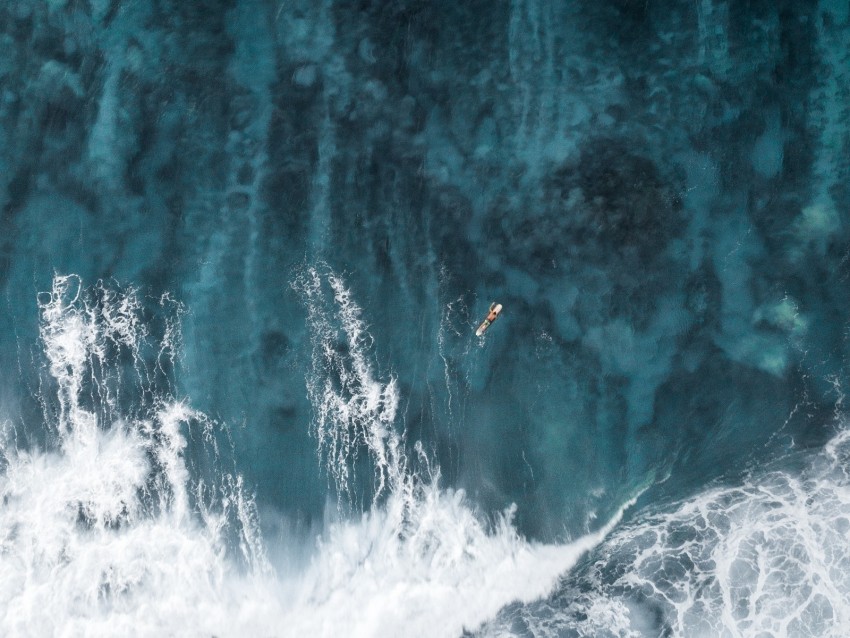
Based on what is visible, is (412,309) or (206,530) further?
(206,530)

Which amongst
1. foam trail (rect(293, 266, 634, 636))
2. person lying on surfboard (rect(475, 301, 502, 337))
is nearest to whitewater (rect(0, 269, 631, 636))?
foam trail (rect(293, 266, 634, 636))

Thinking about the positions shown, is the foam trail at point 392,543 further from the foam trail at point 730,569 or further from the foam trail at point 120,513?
the foam trail at point 120,513

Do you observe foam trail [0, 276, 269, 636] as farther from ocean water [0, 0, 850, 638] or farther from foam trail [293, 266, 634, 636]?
foam trail [293, 266, 634, 636]

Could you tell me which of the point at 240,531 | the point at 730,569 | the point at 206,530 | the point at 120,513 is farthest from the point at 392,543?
the point at 730,569

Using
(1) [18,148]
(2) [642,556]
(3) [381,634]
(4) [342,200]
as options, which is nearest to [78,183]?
(1) [18,148]

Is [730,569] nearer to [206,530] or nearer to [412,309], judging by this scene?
[412,309]

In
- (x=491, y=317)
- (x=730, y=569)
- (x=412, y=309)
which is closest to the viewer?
(x=730, y=569)

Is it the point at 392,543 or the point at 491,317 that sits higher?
the point at 491,317

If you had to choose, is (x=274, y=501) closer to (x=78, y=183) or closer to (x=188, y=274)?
(x=188, y=274)
